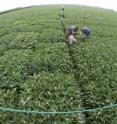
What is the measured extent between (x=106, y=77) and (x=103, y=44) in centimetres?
820

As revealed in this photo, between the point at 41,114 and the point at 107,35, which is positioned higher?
the point at 41,114

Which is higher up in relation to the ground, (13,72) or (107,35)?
(13,72)

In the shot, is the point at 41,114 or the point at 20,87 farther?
the point at 20,87

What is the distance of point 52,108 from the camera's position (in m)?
15.0

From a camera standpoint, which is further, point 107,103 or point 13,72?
point 13,72

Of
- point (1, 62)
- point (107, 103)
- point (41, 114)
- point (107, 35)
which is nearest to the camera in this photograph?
point (41, 114)

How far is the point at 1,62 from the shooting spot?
70.0 feet

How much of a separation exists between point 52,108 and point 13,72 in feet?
15.8

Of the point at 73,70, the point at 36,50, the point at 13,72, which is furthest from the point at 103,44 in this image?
the point at 13,72

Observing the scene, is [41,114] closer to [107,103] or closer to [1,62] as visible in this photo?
[107,103]

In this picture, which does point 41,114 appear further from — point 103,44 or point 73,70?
point 103,44

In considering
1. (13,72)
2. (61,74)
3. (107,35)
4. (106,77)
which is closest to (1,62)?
(13,72)

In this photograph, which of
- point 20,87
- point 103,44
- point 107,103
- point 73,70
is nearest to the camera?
point 107,103

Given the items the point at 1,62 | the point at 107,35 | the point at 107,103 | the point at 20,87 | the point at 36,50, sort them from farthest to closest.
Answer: the point at 107,35 → the point at 36,50 → the point at 1,62 → the point at 20,87 → the point at 107,103
